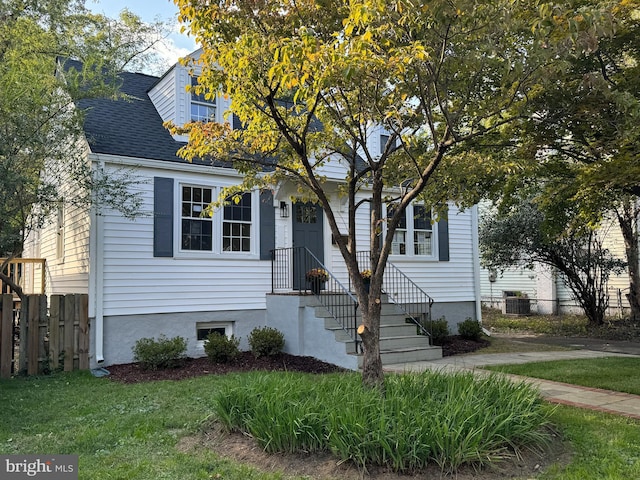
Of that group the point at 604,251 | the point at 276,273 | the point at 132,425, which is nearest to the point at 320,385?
the point at 132,425

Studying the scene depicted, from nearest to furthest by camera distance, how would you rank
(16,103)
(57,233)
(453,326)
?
(16,103) → (57,233) → (453,326)

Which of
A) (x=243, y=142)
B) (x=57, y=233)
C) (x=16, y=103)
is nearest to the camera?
(x=243, y=142)

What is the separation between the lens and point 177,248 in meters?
9.69

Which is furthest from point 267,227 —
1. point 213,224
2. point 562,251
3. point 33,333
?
point 562,251

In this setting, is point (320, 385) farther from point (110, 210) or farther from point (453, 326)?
point (453, 326)

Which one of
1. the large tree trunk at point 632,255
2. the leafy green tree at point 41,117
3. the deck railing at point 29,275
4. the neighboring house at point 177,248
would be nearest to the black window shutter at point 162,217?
the neighboring house at point 177,248

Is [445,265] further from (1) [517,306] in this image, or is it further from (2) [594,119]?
(1) [517,306]

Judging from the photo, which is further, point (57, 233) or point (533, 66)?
point (57, 233)

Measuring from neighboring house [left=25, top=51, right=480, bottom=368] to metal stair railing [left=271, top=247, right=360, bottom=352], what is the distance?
0.14m

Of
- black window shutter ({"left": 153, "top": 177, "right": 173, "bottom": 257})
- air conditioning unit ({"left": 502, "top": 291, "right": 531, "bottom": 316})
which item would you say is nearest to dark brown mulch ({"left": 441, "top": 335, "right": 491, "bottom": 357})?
black window shutter ({"left": 153, "top": 177, "right": 173, "bottom": 257})

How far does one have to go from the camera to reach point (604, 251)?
15297 mm

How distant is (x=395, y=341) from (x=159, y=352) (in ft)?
13.8

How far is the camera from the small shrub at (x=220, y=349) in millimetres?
8945

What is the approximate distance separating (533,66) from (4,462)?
5664 millimetres
